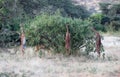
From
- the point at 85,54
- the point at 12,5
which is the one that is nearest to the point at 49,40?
the point at 85,54

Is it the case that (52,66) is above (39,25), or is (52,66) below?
below

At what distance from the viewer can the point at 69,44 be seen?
587 inches

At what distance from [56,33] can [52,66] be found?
Result: 3151mm

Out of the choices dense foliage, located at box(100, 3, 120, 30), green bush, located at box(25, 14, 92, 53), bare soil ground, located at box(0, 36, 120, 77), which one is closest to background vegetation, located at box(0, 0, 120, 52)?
green bush, located at box(25, 14, 92, 53)

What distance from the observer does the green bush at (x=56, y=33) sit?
1518cm

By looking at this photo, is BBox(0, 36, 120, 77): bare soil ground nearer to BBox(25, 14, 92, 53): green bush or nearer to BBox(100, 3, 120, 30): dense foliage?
BBox(25, 14, 92, 53): green bush

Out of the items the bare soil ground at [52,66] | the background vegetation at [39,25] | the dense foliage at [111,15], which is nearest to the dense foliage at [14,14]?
the background vegetation at [39,25]

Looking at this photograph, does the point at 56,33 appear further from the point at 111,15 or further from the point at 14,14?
the point at 111,15

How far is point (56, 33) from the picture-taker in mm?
15258

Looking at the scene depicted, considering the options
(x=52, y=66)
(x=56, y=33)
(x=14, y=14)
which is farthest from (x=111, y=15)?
(x=52, y=66)

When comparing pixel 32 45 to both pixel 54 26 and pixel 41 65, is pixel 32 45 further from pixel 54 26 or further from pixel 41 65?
pixel 41 65

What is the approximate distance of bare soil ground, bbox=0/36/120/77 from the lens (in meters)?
10.9

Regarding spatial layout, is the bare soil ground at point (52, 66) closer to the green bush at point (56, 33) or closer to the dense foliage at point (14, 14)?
the green bush at point (56, 33)

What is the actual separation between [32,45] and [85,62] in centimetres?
292
